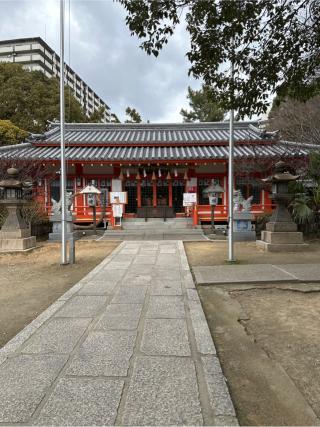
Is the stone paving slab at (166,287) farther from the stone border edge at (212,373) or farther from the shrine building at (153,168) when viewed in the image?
the shrine building at (153,168)

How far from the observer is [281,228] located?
968 centimetres

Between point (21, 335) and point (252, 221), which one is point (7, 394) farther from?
point (252, 221)

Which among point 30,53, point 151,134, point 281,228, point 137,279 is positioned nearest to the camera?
point 137,279

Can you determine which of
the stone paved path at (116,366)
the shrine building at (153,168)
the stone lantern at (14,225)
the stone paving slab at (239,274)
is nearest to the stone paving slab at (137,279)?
the stone paved path at (116,366)

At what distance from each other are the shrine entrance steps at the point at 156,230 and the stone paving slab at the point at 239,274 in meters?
6.22

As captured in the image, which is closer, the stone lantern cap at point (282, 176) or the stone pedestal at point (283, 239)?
the stone pedestal at point (283, 239)

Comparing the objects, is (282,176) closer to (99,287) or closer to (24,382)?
(99,287)

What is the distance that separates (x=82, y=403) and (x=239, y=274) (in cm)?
434

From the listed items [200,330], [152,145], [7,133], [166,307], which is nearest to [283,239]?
[166,307]

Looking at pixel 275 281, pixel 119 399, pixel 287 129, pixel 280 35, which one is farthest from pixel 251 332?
pixel 287 129

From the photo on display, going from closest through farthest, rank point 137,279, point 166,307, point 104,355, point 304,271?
point 104,355 → point 166,307 → point 137,279 → point 304,271

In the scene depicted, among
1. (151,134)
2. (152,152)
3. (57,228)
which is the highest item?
(151,134)

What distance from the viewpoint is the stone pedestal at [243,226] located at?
1263 centimetres

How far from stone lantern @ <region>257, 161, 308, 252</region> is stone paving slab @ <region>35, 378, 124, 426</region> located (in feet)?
25.5
